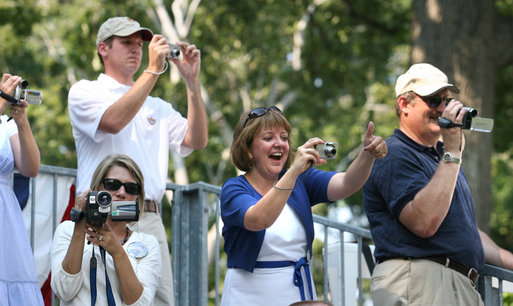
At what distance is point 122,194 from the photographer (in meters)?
4.25

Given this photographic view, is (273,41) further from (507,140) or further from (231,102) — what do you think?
(507,140)

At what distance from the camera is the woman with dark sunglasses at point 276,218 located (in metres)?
3.92

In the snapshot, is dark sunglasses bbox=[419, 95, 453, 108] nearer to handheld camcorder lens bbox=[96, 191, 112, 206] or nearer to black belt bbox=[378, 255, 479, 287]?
black belt bbox=[378, 255, 479, 287]

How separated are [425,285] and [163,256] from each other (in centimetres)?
155

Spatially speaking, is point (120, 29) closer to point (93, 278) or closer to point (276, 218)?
point (93, 278)

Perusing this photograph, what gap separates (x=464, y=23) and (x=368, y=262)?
4.65m

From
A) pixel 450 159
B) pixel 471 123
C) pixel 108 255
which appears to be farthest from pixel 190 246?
pixel 471 123

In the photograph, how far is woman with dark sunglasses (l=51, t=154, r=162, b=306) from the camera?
388 cm

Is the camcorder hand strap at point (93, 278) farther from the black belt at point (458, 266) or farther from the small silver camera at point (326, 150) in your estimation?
the black belt at point (458, 266)

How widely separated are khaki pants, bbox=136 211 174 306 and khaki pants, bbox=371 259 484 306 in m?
1.28

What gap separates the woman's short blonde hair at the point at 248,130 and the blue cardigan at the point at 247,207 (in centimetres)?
9

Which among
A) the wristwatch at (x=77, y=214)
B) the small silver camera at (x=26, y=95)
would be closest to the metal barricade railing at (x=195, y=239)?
the small silver camera at (x=26, y=95)

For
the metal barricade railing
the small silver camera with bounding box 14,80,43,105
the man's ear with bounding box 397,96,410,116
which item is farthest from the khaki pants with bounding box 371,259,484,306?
the small silver camera with bounding box 14,80,43,105

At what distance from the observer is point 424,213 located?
4.15 metres
